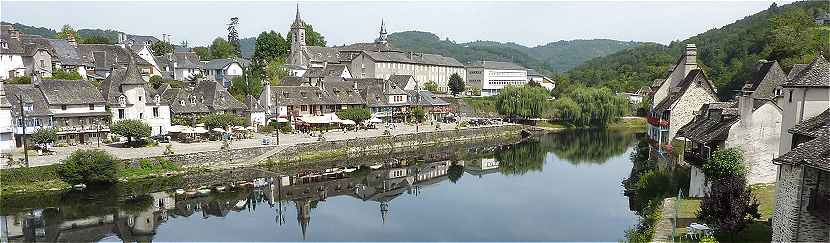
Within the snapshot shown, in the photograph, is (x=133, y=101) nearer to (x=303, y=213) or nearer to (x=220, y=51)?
(x=303, y=213)

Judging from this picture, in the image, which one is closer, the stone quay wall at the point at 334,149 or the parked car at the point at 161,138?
the stone quay wall at the point at 334,149

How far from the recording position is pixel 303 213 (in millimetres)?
27594

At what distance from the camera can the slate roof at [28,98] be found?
34.3 metres

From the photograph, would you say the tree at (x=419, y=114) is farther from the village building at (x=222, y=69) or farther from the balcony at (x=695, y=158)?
the balcony at (x=695, y=158)

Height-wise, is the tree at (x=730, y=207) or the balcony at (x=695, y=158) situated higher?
the balcony at (x=695, y=158)

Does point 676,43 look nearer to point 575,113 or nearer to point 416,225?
point 575,113

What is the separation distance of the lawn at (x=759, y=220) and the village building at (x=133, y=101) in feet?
115

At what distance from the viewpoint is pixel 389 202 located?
30.4 meters

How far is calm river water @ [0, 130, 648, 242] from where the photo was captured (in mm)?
23297

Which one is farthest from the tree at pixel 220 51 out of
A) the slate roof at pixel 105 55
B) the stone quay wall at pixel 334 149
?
the stone quay wall at pixel 334 149

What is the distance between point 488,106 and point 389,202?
1984 inches

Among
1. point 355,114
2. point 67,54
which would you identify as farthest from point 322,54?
point 67,54

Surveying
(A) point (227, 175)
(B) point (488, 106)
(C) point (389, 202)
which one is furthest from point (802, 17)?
(A) point (227, 175)

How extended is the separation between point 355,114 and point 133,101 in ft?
64.7
